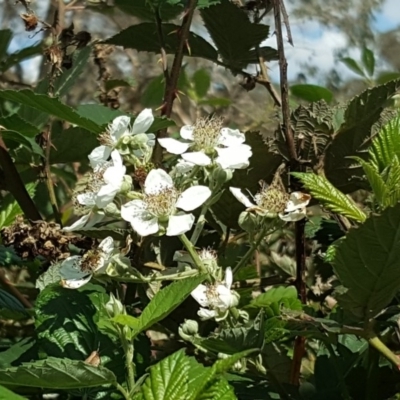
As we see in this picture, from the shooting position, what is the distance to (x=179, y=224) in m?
0.67

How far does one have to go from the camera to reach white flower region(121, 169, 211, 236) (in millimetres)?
663

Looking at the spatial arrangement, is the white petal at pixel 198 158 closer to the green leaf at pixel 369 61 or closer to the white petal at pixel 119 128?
the white petal at pixel 119 128

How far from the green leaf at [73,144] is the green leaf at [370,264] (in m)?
0.49

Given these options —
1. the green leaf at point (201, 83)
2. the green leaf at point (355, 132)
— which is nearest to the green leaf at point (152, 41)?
the green leaf at point (355, 132)

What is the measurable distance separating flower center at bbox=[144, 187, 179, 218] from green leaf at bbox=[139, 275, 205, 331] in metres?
0.08

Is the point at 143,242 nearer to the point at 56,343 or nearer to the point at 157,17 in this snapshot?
the point at 56,343

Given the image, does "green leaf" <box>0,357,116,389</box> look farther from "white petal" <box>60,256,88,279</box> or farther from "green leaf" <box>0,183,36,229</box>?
"green leaf" <box>0,183,36,229</box>

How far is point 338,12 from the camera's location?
3.33 meters

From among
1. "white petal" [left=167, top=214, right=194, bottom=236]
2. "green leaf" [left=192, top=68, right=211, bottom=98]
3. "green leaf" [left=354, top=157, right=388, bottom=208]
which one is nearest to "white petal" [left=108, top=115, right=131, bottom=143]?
"white petal" [left=167, top=214, right=194, bottom=236]

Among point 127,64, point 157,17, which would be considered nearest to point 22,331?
point 157,17

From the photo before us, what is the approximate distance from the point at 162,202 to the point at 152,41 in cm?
40

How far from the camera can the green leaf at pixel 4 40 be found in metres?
1.19

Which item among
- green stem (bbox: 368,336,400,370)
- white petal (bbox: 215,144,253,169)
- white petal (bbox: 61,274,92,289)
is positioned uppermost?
white petal (bbox: 215,144,253,169)

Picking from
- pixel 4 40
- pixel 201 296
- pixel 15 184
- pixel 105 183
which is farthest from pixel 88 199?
pixel 4 40
